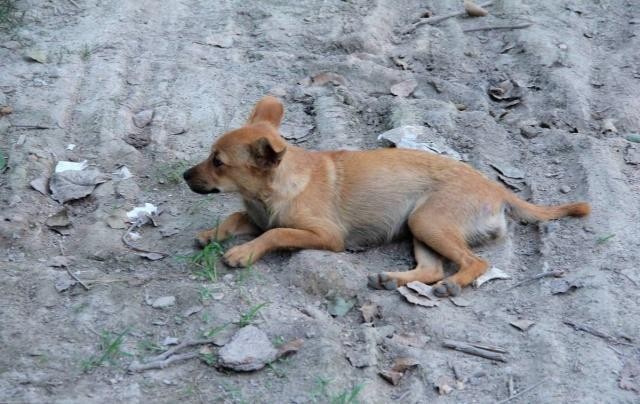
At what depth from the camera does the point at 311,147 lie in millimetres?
6688

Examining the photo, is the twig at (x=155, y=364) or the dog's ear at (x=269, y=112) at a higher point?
the dog's ear at (x=269, y=112)

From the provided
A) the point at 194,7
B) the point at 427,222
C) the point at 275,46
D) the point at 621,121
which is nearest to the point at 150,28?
the point at 194,7

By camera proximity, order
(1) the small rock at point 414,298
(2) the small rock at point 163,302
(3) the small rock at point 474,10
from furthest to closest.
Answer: (3) the small rock at point 474,10
(1) the small rock at point 414,298
(2) the small rock at point 163,302

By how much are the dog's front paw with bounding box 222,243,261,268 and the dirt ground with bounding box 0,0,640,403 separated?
67 mm

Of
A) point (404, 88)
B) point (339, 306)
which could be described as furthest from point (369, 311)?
point (404, 88)

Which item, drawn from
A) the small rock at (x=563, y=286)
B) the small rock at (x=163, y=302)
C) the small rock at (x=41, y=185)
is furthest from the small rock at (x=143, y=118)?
the small rock at (x=563, y=286)

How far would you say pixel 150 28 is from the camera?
7.89 m

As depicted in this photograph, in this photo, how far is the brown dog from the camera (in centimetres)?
548

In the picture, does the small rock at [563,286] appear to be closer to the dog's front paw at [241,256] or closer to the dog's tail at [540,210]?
the dog's tail at [540,210]

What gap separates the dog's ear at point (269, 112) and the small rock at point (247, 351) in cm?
187

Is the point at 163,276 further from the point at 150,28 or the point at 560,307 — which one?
the point at 150,28

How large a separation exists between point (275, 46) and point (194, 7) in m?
1.03

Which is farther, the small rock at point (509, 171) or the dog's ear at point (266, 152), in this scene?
the small rock at point (509, 171)

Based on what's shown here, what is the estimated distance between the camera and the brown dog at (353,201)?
5477mm
